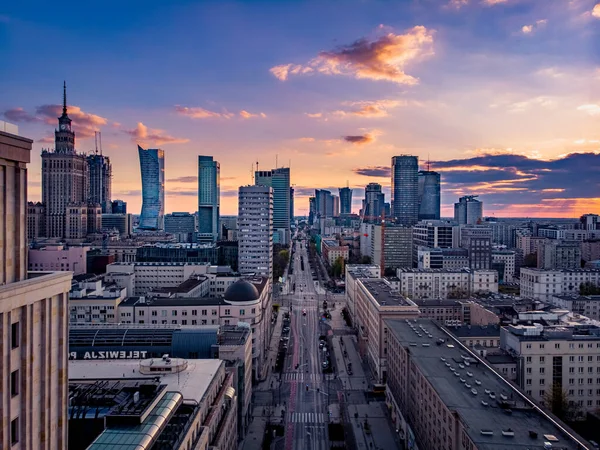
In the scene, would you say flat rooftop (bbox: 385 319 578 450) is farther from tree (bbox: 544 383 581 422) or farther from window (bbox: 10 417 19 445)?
window (bbox: 10 417 19 445)

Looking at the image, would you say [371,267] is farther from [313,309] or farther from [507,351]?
[507,351]

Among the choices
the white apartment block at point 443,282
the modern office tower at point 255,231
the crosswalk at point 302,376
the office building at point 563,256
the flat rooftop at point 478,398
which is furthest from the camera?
the office building at point 563,256

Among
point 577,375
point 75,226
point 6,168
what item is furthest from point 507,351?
point 75,226

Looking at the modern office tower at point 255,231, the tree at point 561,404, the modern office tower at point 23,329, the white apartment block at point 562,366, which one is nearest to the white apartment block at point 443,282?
the modern office tower at point 255,231

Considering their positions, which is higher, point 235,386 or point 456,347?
point 456,347

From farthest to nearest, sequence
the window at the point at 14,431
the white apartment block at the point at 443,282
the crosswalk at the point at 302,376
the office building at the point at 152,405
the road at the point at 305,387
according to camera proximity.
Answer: the white apartment block at the point at 443,282 → the crosswalk at the point at 302,376 → the road at the point at 305,387 → the office building at the point at 152,405 → the window at the point at 14,431

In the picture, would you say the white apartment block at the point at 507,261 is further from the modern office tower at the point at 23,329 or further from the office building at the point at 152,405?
the modern office tower at the point at 23,329

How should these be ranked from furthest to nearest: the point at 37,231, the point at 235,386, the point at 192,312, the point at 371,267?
the point at 37,231 → the point at 371,267 → the point at 192,312 → the point at 235,386
